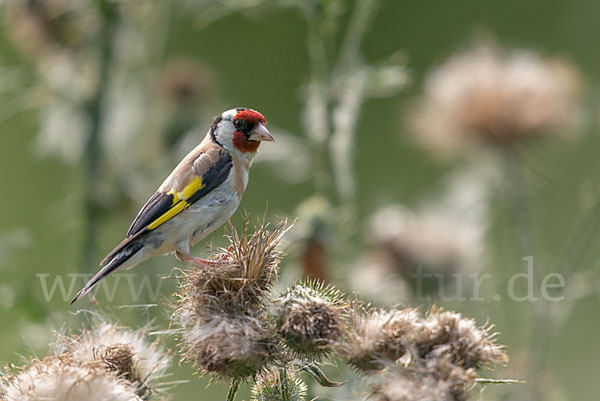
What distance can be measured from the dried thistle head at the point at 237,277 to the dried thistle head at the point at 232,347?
97 mm

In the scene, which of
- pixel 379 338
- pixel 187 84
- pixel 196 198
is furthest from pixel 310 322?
pixel 187 84

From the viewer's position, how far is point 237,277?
101 inches

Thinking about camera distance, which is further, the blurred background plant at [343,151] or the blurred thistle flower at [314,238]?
the blurred background plant at [343,151]

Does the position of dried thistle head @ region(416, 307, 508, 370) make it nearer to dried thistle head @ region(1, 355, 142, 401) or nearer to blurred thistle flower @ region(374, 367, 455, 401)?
blurred thistle flower @ region(374, 367, 455, 401)

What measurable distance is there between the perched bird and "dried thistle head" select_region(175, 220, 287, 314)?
0.53 metres

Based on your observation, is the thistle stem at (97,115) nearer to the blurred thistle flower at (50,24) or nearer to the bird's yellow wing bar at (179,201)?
the blurred thistle flower at (50,24)

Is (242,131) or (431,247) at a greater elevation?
(431,247)

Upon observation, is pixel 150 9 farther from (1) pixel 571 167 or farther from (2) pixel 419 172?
(1) pixel 571 167

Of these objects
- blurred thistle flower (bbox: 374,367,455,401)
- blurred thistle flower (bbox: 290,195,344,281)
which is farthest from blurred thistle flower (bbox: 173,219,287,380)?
blurred thistle flower (bbox: 290,195,344,281)

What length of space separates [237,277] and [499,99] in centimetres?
289

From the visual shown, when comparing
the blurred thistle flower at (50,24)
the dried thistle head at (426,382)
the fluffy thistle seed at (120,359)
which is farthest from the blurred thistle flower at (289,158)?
the dried thistle head at (426,382)

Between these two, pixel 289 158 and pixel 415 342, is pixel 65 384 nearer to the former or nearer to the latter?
pixel 415 342

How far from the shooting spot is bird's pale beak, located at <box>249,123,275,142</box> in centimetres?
336

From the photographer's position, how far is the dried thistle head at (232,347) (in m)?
2.33
